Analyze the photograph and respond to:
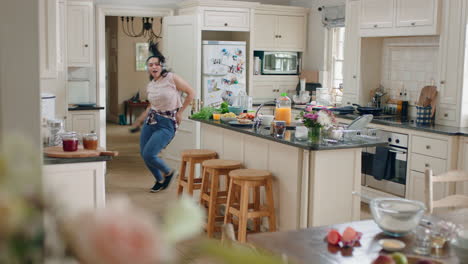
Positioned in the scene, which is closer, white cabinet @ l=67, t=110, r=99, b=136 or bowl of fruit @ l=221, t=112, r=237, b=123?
bowl of fruit @ l=221, t=112, r=237, b=123

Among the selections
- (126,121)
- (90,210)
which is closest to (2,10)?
(90,210)

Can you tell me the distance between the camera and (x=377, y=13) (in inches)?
259

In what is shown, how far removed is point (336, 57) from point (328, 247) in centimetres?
609

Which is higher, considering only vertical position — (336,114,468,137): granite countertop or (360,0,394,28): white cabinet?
(360,0,394,28): white cabinet

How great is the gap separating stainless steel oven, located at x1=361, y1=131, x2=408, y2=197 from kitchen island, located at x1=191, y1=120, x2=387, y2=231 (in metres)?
1.40

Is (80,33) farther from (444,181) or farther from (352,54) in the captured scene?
(444,181)

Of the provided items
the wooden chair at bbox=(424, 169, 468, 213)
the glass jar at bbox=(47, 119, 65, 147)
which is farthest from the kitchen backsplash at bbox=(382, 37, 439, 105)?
the glass jar at bbox=(47, 119, 65, 147)

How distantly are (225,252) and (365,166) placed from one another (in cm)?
611

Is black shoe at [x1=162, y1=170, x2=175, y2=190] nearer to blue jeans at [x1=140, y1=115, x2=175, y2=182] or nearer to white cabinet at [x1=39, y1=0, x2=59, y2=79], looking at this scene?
blue jeans at [x1=140, y1=115, x2=175, y2=182]

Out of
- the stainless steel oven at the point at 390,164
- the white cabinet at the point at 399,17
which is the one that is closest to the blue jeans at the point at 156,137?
the stainless steel oven at the point at 390,164

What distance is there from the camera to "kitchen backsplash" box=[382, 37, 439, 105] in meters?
6.35

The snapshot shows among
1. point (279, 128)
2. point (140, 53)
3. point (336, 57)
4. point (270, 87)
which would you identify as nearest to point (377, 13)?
point (336, 57)

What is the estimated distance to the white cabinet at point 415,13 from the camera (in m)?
5.87

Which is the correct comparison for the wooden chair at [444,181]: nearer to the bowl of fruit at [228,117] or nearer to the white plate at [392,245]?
the white plate at [392,245]
